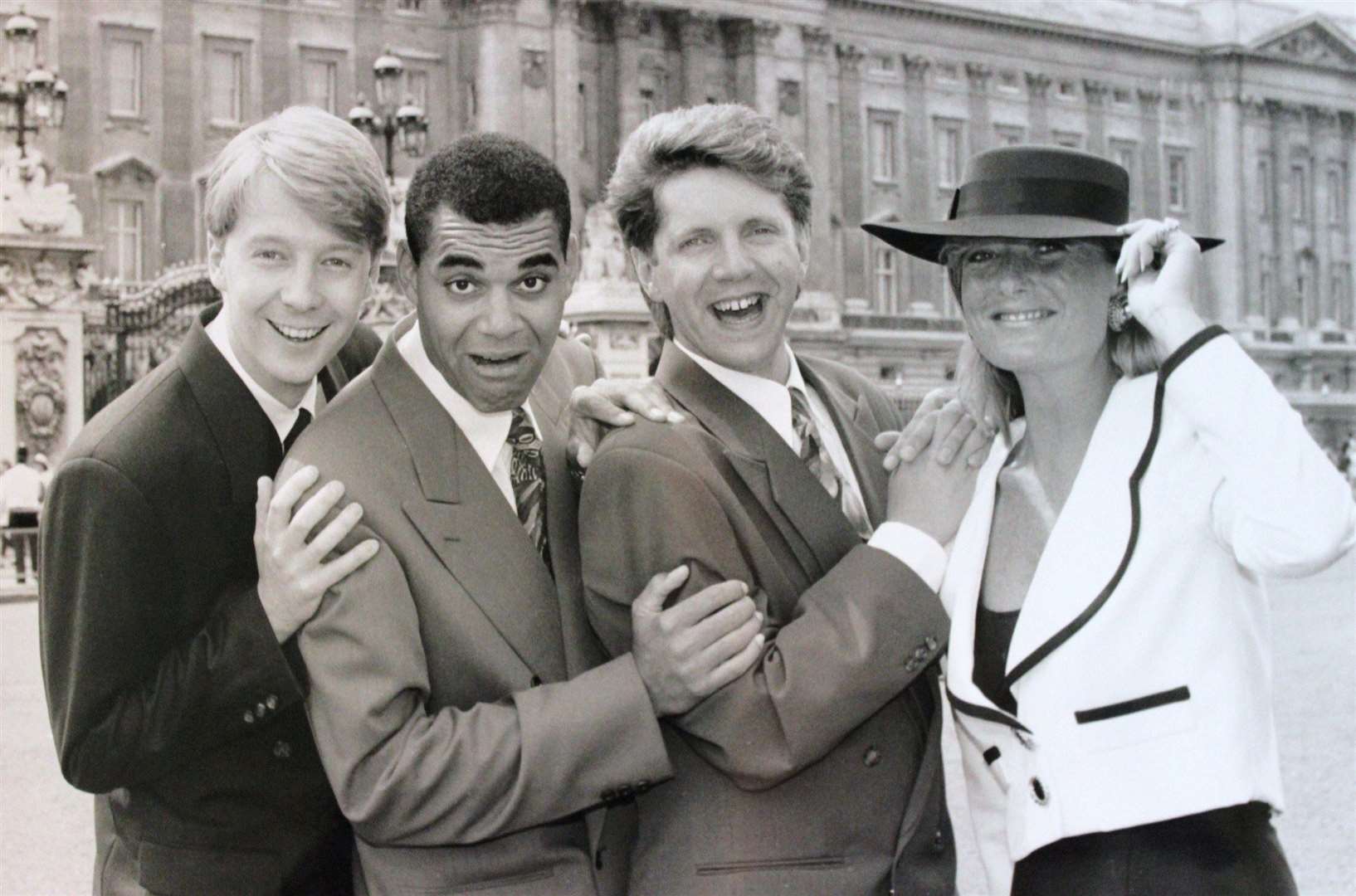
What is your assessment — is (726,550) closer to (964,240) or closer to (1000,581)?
(1000,581)

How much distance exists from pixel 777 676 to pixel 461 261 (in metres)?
0.94

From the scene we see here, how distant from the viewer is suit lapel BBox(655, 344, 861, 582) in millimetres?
2861

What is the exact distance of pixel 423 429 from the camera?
290 centimetres

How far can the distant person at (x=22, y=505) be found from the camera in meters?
16.1

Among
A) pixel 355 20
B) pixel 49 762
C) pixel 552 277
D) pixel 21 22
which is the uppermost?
pixel 355 20

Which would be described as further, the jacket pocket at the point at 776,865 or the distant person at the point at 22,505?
the distant person at the point at 22,505

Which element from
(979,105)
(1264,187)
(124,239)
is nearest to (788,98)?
(979,105)

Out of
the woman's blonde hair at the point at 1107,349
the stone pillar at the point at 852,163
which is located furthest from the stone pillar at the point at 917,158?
the woman's blonde hair at the point at 1107,349

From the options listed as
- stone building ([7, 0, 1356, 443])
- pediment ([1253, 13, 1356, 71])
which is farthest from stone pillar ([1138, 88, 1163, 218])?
pediment ([1253, 13, 1356, 71])

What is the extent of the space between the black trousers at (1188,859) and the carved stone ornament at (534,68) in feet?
111

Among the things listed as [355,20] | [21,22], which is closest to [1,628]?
[21,22]

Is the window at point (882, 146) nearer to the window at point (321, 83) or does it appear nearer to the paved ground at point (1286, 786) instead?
the window at point (321, 83)

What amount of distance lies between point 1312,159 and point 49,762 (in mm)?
55579

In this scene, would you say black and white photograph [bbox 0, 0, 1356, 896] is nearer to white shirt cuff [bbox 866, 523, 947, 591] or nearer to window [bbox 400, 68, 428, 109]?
white shirt cuff [bbox 866, 523, 947, 591]
